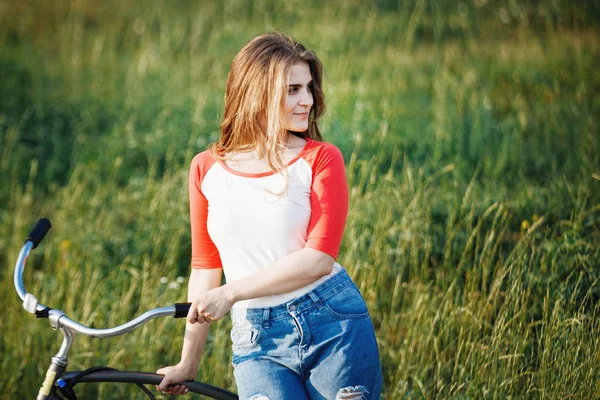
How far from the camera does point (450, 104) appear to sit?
5656 mm

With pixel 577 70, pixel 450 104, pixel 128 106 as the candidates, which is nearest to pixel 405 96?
pixel 450 104

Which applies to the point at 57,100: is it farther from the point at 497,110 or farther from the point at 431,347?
the point at 431,347

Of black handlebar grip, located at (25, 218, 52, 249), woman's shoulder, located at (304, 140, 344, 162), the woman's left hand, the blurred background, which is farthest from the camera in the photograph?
the blurred background

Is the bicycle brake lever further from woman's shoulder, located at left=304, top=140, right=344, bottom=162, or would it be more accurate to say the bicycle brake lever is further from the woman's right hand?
woman's shoulder, located at left=304, top=140, right=344, bottom=162

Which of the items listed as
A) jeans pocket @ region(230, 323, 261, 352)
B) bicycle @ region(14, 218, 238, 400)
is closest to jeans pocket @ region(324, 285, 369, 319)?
jeans pocket @ region(230, 323, 261, 352)

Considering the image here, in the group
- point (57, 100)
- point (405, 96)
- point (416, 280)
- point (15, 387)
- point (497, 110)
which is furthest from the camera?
point (57, 100)

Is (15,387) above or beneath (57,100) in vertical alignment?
beneath

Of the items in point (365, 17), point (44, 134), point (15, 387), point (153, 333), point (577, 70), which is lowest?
point (15, 387)

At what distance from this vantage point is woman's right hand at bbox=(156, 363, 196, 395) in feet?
7.25

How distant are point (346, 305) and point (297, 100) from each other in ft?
2.14

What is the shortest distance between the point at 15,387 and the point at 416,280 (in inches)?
81.6

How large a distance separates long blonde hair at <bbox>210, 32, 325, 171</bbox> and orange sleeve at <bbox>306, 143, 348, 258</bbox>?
0.43 ft

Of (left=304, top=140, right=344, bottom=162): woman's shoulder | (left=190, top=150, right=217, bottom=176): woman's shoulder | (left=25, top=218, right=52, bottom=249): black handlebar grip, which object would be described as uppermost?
(left=304, top=140, right=344, bottom=162): woman's shoulder

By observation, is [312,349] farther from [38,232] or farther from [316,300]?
[38,232]
